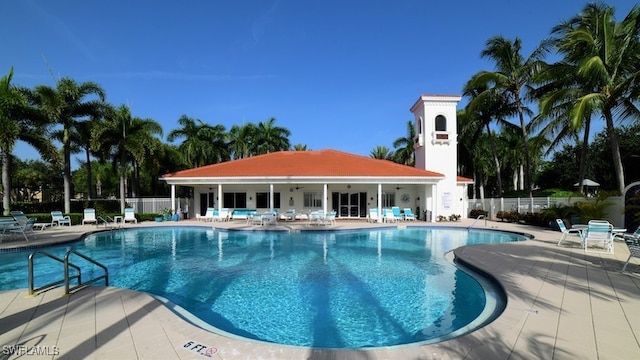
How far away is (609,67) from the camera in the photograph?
1534cm

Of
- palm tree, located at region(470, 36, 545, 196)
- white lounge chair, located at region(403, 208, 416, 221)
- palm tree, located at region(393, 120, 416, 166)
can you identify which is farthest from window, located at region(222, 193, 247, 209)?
palm tree, located at region(393, 120, 416, 166)

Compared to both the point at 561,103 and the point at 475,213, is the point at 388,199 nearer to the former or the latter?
the point at 475,213

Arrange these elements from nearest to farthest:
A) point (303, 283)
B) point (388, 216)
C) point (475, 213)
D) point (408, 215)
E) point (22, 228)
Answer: point (303, 283) → point (22, 228) → point (388, 216) → point (408, 215) → point (475, 213)

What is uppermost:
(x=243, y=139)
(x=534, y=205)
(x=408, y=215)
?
(x=243, y=139)

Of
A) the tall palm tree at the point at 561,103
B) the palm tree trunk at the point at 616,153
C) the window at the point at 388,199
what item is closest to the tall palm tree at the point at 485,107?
the tall palm tree at the point at 561,103

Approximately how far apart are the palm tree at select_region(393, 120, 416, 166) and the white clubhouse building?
17.4 meters

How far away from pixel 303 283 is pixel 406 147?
38243 mm

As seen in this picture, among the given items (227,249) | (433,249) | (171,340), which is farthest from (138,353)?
(433,249)

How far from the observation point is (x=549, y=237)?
14.2 m

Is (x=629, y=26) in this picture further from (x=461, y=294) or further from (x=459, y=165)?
(x=459, y=165)

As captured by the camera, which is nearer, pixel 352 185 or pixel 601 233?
pixel 601 233

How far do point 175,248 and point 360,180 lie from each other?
12699 mm

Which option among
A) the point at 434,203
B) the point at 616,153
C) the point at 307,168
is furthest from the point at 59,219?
the point at 616,153

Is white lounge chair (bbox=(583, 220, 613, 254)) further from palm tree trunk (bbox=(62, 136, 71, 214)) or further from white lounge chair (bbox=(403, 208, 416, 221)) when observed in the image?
palm tree trunk (bbox=(62, 136, 71, 214))
